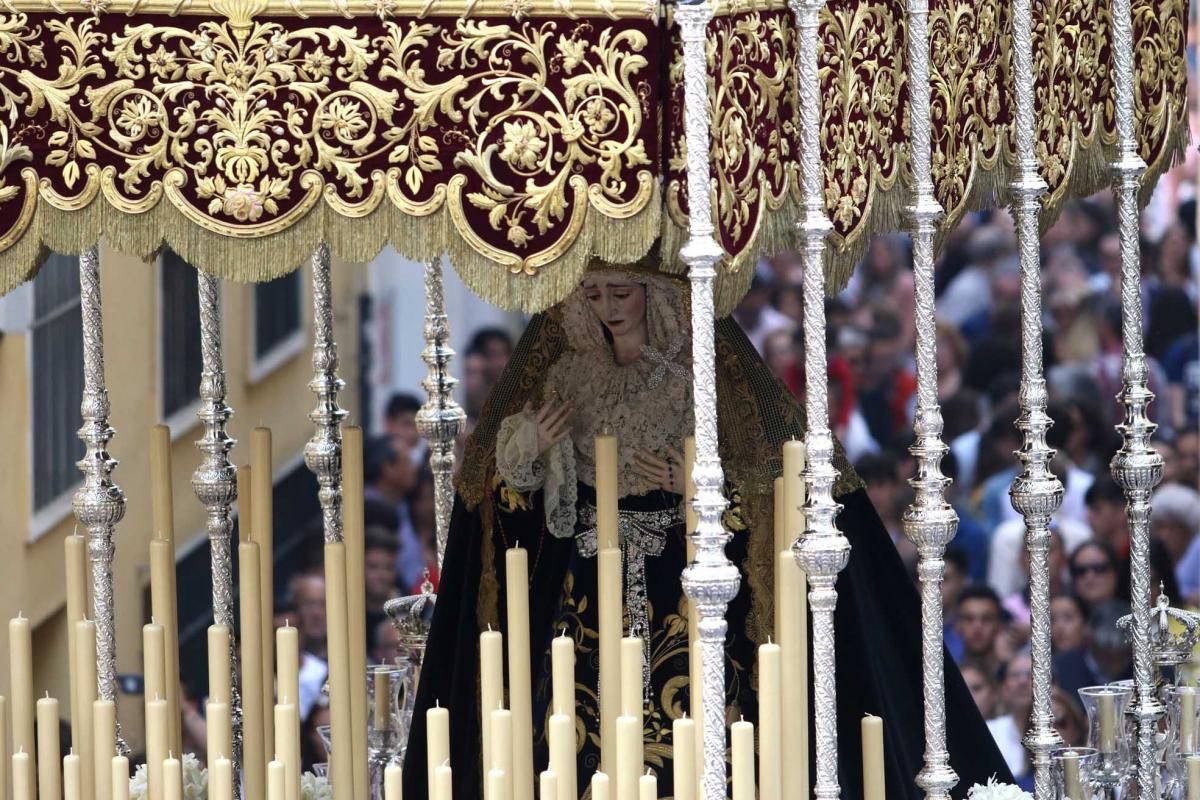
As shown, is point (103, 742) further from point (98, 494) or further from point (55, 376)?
point (55, 376)

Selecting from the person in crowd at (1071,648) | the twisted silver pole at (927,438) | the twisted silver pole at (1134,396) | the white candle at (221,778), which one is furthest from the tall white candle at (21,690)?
the person in crowd at (1071,648)

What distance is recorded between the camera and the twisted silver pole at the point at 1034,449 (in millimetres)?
4250

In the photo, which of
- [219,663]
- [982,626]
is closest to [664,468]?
[219,663]

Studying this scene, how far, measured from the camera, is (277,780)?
3.94 metres

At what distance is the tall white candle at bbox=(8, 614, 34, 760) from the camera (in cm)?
410

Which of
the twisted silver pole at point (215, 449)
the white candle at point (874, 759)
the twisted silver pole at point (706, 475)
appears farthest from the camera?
the twisted silver pole at point (215, 449)

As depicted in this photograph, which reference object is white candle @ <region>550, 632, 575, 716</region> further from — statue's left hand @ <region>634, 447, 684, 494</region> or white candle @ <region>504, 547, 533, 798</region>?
statue's left hand @ <region>634, 447, 684, 494</region>

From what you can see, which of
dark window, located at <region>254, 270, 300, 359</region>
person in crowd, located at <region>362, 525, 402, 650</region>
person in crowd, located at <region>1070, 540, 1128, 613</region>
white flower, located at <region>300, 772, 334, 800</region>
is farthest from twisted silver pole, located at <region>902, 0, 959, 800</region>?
dark window, located at <region>254, 270, 300, 359</region>

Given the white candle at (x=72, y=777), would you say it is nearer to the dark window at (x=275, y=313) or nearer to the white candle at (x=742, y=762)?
the white candle at (x=742, y=762)

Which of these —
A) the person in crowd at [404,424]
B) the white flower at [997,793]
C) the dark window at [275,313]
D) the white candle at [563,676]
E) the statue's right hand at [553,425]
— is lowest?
the white flower at [997,793]

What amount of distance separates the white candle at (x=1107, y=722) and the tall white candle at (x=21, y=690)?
1.97 meters

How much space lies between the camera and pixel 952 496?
25.4 feet

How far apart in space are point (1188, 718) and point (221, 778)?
6.22 feet

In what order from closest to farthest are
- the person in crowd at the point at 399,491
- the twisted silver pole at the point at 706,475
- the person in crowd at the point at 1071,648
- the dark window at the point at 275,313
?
1. the twisted silver pole at the point at 706,475
2. the person in crowd at the point at 1071,648
3. the person in crowd at the point at 399,491
4. the dark window at the point at 275,313
